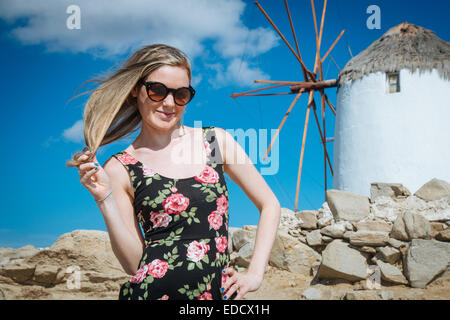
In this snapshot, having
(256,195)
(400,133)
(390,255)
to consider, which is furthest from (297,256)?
(256,195)

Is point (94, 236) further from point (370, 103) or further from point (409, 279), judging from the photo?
point (370, 103)

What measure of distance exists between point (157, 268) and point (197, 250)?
0.57 ft

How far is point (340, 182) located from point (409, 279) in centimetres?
431

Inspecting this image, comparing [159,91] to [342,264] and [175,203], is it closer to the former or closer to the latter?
[175,203]

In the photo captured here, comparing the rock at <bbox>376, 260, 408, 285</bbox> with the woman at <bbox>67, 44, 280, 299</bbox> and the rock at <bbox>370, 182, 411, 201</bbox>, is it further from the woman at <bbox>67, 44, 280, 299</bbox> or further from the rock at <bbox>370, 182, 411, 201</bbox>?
the woman at <bbox>67, 44, 280, 299</bbox>

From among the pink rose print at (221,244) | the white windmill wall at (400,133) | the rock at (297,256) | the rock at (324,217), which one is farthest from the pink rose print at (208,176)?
the white windmill wall at (400,133)

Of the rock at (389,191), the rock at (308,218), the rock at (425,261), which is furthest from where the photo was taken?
the rock at (389,191)

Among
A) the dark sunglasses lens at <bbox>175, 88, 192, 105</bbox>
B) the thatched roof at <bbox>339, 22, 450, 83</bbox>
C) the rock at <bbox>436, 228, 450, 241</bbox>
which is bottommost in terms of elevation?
the rock at <bbox>436, 228, 450, 241</bbox>

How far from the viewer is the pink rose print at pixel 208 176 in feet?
5.51

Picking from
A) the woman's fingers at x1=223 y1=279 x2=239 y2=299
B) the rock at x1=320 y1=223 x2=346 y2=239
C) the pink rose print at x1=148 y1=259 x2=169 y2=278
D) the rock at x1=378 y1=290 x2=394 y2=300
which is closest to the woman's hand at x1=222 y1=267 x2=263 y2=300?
the woman's fingers at x1=223 y1=279 x2=239 y2=299

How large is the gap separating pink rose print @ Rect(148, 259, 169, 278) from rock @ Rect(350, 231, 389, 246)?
524cm

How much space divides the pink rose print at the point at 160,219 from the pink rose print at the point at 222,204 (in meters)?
0.21

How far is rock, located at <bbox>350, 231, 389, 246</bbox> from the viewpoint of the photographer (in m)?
6.05

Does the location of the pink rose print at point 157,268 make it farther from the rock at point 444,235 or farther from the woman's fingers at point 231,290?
the rock at point 444,235
